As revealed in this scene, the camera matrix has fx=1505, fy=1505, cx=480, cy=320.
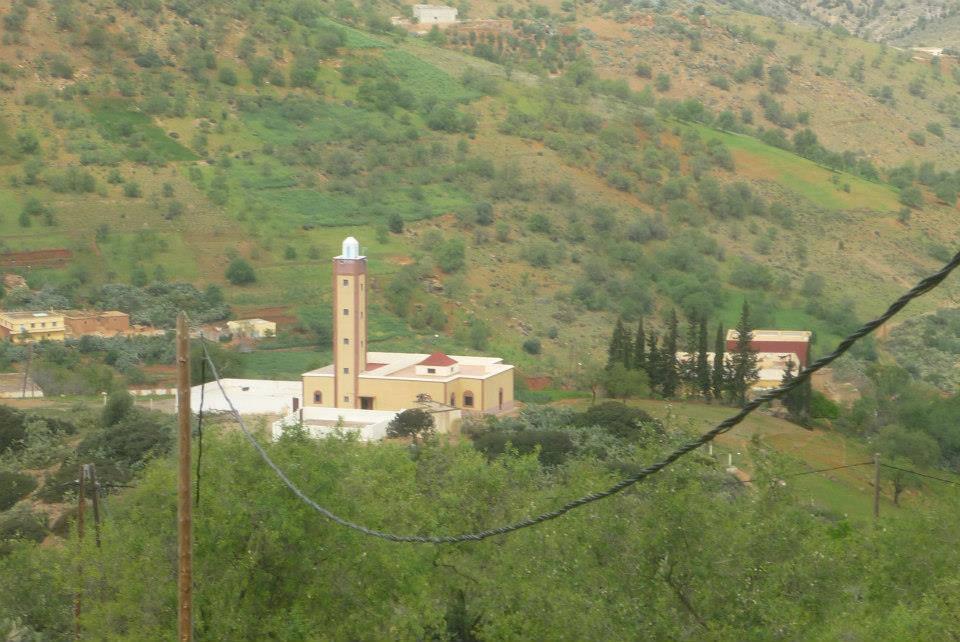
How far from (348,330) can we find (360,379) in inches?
56.6

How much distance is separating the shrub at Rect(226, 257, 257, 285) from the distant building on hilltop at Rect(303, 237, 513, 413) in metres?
14.5

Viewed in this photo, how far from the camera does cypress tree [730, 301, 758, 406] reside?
149 feet

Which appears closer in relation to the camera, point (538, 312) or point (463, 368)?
point (463, 368)

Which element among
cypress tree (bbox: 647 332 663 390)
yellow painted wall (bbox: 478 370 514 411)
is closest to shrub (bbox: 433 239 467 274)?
cypress tree (bbox: 647 332 663 390)

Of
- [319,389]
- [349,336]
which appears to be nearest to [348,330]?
[349,336]

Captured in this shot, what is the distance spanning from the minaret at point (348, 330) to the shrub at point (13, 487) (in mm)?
11329

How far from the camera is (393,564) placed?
18.3 m

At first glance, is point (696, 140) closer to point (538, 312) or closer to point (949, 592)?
point (538, 312)

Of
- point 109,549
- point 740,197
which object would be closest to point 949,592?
point 109,549

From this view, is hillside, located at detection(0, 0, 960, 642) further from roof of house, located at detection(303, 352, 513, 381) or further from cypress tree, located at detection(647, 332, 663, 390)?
roof of house, located at detection(303, 352, 513, 381)

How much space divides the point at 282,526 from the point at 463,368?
89.6ft

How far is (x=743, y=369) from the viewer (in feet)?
150

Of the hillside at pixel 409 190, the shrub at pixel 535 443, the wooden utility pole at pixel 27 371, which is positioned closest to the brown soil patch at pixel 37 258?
the hillside at pixel 409 190

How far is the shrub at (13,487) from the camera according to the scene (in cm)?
3138
